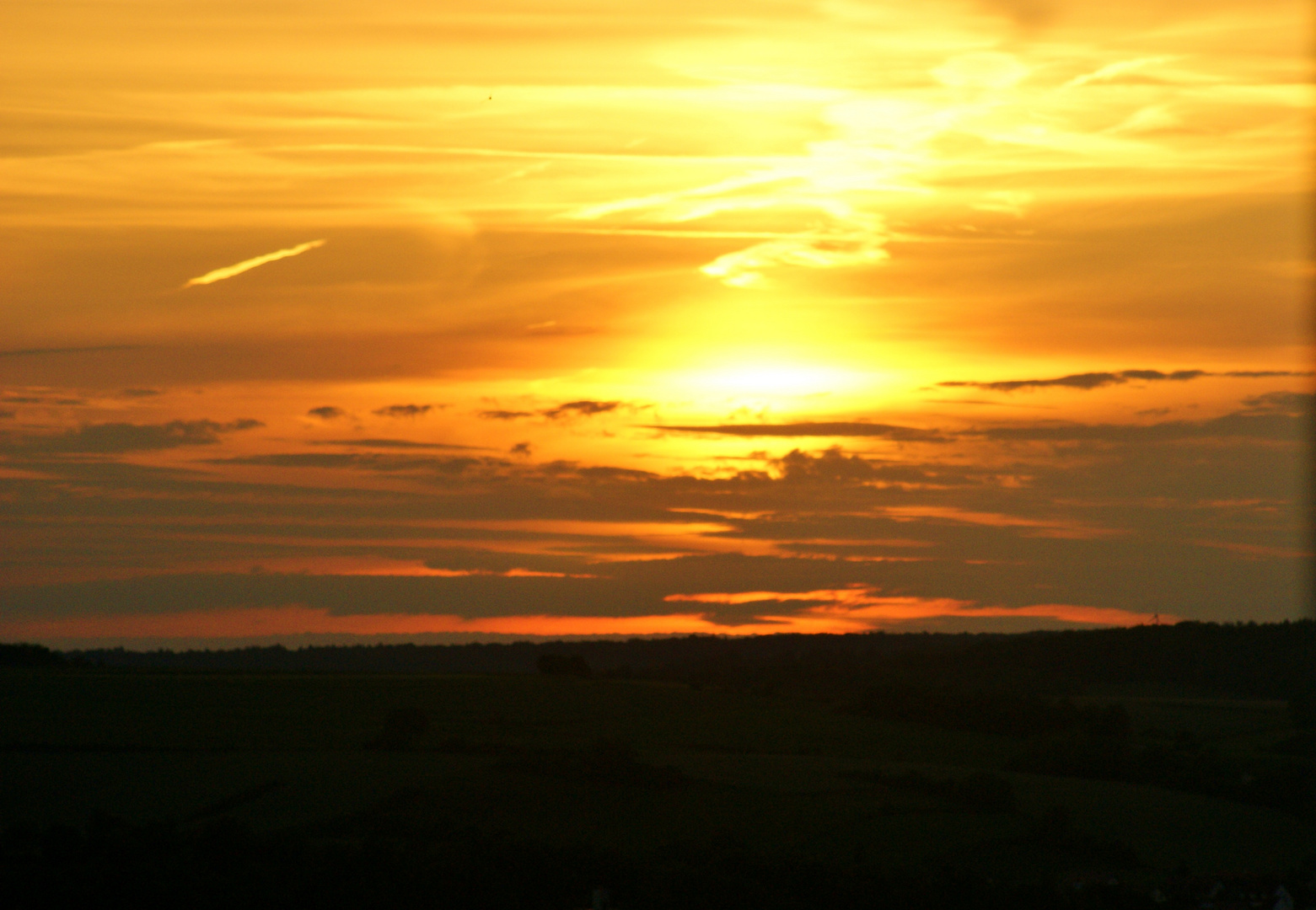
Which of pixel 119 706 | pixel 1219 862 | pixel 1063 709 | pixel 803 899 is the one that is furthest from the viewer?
pixel 1063 709

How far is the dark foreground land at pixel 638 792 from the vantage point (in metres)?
52.9

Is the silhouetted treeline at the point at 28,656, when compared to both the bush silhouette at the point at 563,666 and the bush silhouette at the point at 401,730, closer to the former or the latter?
the bush silhouette at the point at 563,666

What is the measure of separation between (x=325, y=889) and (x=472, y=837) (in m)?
10.9

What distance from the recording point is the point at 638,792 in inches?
2931

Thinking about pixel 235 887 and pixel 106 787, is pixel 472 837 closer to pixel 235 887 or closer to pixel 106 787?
pixel 235 887

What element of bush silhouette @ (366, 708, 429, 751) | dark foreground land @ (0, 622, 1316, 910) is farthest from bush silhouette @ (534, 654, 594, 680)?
bush silhouette @ (366, 708, 429, 751)

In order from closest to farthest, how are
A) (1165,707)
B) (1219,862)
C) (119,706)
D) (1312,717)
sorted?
(1219,862) → (119,706) → (1312,717) → (1165,707)

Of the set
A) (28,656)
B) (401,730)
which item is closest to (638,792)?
(401,730)

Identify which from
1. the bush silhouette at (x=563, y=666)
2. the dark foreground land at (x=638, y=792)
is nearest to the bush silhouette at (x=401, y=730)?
the dark foreground land at (x=638, y=792)

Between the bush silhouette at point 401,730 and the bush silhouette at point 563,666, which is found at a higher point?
the bush silhouette at point 563,666

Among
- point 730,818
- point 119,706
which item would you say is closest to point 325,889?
point 730,818

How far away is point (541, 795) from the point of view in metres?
73.4

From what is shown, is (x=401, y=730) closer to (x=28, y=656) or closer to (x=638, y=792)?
(x=638, y=792)

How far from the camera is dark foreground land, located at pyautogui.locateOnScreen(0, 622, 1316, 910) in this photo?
52.9m
